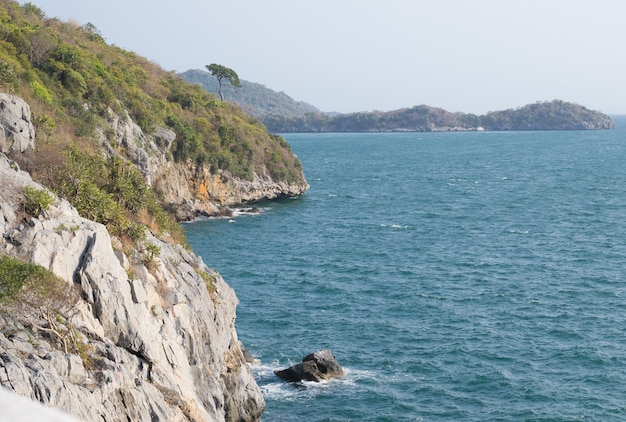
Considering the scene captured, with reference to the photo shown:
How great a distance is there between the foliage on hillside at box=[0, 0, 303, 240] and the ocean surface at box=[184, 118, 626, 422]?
10034 millimetres

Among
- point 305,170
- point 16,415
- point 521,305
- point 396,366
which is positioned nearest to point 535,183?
point 305,170

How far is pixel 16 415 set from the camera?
10.4ft

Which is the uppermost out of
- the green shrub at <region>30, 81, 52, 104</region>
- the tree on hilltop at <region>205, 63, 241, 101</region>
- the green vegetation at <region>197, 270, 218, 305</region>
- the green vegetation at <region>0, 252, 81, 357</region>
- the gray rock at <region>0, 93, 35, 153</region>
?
the tree on hilltop at <region>205, 63, 241, 101</region>

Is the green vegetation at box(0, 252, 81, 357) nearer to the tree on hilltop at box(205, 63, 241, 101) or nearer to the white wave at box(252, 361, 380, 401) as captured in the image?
the white wave at box(252, 361, 380, 401)

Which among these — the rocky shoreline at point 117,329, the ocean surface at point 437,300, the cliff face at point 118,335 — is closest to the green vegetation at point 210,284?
the rocky shoreline at point 117,329

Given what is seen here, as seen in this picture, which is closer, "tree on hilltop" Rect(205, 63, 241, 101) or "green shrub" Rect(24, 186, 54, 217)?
"green shrub" Rect(24, 186, 54, 217)

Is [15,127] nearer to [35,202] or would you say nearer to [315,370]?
[35,202]

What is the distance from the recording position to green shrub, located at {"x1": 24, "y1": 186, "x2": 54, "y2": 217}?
25641 millimetres

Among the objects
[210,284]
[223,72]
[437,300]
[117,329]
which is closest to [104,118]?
[437,300]

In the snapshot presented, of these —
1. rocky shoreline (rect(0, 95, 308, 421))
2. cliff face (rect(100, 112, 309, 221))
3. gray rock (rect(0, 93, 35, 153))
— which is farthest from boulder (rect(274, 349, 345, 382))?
cliff face (rect(100, 112, 309, 221))

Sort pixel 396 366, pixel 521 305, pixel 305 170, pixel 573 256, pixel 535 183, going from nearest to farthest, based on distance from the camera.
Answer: pixel 396 366 → pixel 521 305 → pixel 573 256 → pixel 535 183 → pixel 305 170

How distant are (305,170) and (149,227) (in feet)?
352

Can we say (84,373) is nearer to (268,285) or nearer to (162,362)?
(162,362)

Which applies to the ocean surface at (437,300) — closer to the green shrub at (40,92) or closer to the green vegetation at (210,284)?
the green vegetation at (210,284)
